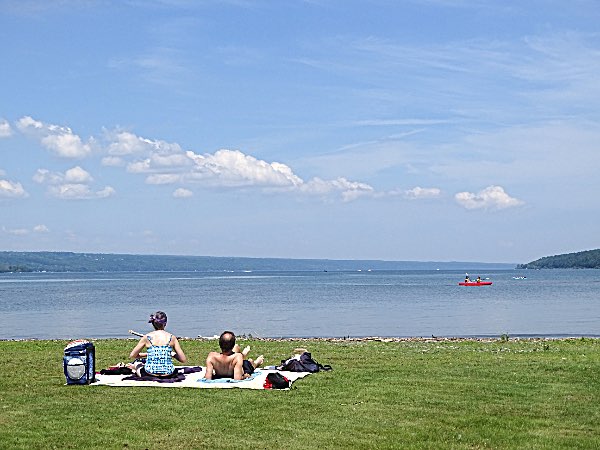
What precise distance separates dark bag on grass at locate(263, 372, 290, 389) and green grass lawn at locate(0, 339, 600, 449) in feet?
0.91

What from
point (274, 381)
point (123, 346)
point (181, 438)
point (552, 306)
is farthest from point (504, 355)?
point (552, 306)

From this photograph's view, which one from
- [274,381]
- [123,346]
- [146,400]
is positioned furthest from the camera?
[123,346]

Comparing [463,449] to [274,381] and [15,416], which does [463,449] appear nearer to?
[274,381]

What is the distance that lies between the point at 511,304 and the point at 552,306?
455 cm

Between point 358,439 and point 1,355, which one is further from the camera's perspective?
point 1,355

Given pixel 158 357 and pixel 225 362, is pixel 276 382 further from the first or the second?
pixel 158 357

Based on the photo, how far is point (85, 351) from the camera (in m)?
14.5

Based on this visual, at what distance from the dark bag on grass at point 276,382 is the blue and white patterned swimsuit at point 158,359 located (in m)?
1.79

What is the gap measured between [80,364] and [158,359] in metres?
1.24

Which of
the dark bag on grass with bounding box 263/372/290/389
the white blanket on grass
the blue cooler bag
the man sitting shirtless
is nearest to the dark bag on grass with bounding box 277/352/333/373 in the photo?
the white blanket on grass

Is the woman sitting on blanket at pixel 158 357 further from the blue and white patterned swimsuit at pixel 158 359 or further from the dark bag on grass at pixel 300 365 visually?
the dark bag on grass at pixel 300 365

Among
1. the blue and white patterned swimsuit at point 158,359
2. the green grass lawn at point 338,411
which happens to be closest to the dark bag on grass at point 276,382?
the green grass lawn at point 338,411

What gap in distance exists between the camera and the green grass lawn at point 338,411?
415 inches

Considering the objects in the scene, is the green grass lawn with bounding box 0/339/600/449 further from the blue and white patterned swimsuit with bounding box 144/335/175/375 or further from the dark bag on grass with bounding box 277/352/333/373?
the blue and white patterned swimsuit with bounding box 144/335/175/375
